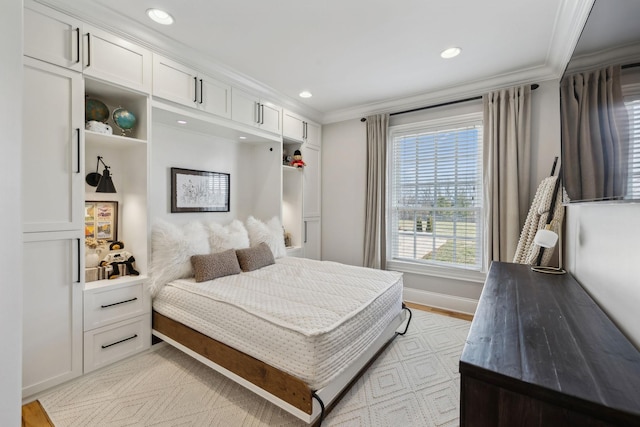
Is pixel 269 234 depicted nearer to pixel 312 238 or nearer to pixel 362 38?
pixel 312 238

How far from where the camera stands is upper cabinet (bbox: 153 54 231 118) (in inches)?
96.7

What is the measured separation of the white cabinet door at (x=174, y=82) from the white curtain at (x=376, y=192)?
2318 millimetres

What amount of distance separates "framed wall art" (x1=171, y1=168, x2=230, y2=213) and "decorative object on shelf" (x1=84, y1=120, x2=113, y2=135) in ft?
2.66

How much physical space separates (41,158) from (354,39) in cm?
250

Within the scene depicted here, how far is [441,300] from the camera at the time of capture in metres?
3.55

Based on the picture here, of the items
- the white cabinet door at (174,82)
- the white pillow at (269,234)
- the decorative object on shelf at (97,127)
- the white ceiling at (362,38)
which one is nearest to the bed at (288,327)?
the white pillow at (269,234)

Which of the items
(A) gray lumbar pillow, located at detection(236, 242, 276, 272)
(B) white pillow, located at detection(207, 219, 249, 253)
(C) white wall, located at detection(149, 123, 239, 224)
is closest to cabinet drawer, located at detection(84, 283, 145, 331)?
(C) white wall, located at detection(149, 123, 239, 224)

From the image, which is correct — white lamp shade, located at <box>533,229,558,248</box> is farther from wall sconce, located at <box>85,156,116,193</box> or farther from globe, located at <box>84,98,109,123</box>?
globe, located at <box>84,98,109,123</box>

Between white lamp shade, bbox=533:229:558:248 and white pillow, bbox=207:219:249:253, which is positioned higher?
white lamp shade, bbox=533:229:558:248

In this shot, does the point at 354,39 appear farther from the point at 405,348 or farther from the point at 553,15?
the point at 405,348

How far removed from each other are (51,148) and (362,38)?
249 cm

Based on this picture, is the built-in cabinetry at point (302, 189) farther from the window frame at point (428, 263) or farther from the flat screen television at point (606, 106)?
the flat screen television at point (606, 106)

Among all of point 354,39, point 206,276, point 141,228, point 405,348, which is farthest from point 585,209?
point 141,228

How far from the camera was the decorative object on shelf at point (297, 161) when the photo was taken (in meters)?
3.95
